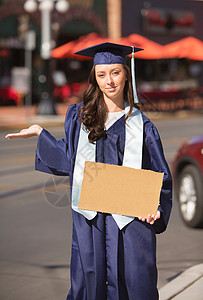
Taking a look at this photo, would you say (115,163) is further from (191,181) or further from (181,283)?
(191,181)

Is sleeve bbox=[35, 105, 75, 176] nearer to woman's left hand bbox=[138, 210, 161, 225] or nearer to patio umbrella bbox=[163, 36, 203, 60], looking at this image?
woman's left hand bbox=[138, 210, 161, 225]

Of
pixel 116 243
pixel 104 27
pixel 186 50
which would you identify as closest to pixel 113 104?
pixel 116 243

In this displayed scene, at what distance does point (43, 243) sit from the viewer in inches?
261

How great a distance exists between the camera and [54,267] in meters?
5.82

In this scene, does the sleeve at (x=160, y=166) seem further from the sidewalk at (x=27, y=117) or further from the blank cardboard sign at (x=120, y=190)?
the sidewalk at (x=27, y=117)

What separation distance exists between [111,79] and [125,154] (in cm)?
44

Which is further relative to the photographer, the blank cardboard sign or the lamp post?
the lamp post

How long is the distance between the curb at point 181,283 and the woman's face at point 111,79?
188 centimetres

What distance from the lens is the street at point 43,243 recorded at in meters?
5.11

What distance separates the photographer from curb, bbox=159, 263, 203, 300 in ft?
15.7

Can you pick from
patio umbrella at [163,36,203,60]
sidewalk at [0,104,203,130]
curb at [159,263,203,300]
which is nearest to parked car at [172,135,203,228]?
curb at [159,263,203,300]

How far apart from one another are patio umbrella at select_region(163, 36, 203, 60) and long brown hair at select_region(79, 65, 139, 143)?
77.9ft

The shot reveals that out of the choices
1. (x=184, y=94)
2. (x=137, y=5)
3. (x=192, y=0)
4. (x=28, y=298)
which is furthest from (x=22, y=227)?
(x=192, y=0)

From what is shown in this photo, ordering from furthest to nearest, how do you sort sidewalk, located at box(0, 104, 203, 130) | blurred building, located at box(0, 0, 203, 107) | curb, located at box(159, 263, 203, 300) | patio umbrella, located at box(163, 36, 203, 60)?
blurred building, located at box(0, 0, 203, 107), patio umbrella, located at box(163, 36, 203, 60), sidewalk, located at box(0, 104, 203, 130), curb, located at box(159, 263, 203, 300)
